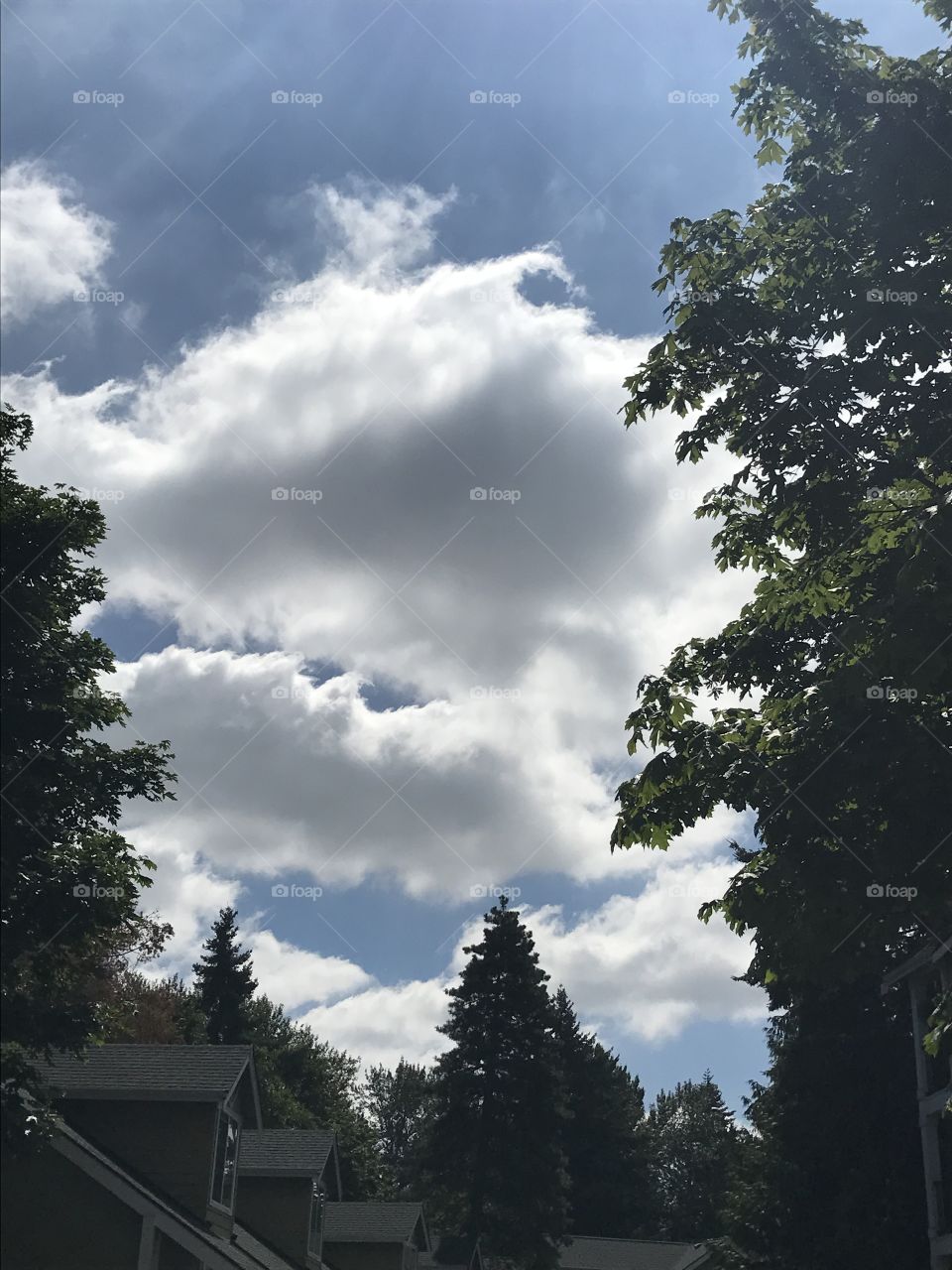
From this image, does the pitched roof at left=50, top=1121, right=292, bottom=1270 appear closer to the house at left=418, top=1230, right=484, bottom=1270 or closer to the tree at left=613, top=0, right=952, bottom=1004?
the tree at left=613, top=0, right=952, bottom=1004

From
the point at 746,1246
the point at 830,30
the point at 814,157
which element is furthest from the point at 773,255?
the point at 746,1246

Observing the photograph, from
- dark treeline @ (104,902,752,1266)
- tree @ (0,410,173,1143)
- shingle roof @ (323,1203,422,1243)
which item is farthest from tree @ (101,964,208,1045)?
tree @ (0,410,173,1143)

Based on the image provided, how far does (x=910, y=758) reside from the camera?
11859 mm

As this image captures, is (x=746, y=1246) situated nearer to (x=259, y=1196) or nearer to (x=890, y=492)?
(x=259, y=1196)

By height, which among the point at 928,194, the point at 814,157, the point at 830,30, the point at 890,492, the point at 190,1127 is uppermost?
the point at 830,30

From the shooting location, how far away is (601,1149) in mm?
80000

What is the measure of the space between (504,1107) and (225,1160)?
4007 centimetres

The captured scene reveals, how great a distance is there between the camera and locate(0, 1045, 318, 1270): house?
19.7 meters

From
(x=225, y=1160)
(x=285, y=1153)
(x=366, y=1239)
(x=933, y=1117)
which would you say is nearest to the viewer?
(x=225, y=1160)

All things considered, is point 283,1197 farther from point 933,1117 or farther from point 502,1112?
point 502,1112

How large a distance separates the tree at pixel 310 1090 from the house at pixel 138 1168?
4284cm

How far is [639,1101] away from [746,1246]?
228 ft

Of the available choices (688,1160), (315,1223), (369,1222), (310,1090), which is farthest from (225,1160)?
(688,1160)

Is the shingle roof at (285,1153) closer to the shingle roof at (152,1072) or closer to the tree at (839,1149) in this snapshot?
the shingle roof at (152,1072)
